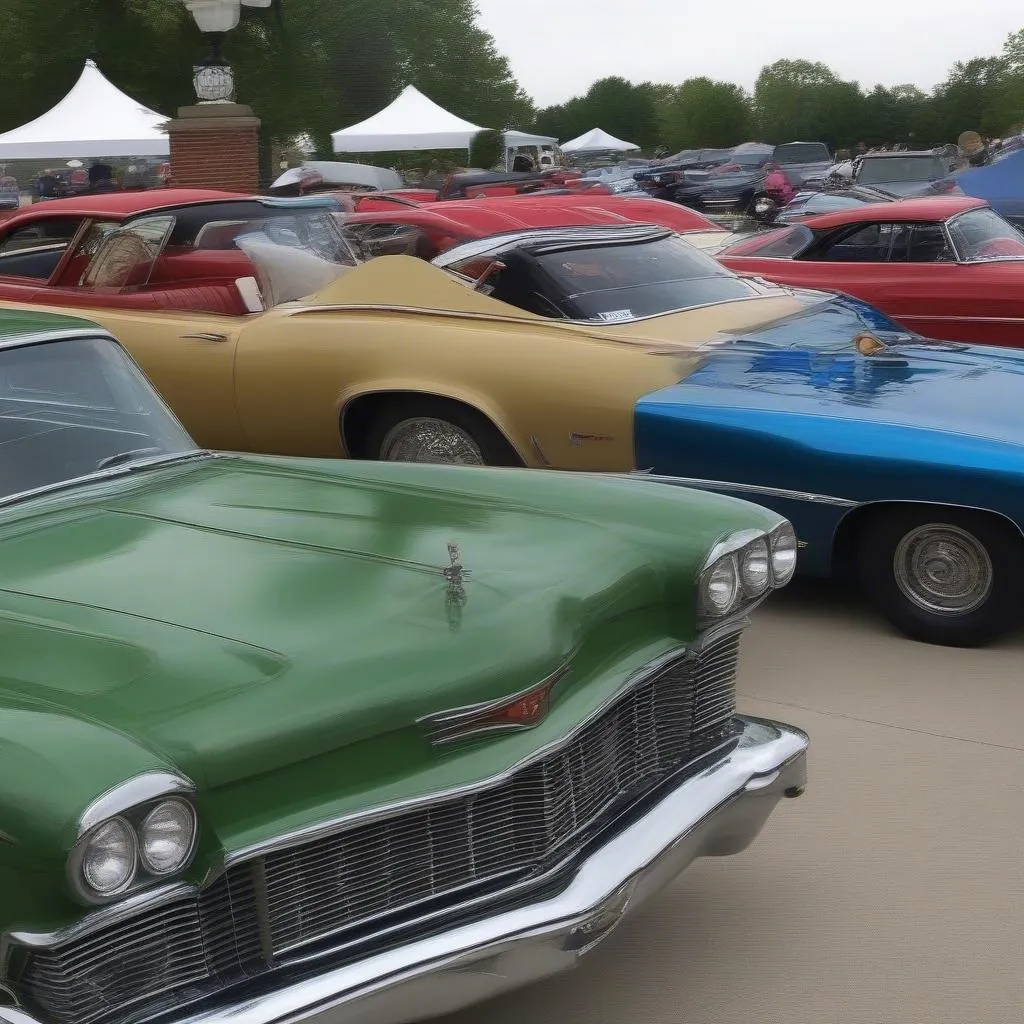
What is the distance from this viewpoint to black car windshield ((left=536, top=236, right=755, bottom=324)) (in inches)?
229

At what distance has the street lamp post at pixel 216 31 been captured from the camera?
1396cm

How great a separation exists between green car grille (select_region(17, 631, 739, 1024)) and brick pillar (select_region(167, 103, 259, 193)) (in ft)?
43.1

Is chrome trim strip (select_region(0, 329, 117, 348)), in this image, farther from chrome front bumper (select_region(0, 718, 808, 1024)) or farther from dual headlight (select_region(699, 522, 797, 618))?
chrome front bumper (select_region(0, 718, 808, 1024))

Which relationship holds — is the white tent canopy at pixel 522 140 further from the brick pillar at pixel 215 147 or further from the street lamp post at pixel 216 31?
the brick pillar at pixel 215 147

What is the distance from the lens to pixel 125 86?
40812 mm

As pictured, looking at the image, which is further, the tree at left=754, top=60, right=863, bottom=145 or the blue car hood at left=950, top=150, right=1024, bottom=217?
the tree at left=754, top=60, right=863, bottom=145

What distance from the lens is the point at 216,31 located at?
14.3m

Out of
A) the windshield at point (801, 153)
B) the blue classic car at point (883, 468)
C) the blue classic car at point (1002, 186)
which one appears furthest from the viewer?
the windshield at point (801, 153)

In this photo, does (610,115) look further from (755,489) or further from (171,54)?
(755,489)

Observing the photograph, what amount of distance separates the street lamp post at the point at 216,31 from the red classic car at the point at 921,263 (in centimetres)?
677

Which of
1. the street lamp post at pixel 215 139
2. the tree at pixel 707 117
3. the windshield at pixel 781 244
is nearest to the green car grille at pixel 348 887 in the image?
the windshield at pixel 781 244

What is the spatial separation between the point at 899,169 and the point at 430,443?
66.4 feet

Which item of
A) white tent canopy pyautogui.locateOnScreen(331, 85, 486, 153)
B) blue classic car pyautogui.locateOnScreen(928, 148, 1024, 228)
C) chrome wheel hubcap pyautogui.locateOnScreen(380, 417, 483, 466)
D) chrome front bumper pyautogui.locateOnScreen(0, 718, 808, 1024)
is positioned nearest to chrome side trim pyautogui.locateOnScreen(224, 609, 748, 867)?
chrome front bumper pyautogui.locateOnScreen(0, 718, 808, 1024)

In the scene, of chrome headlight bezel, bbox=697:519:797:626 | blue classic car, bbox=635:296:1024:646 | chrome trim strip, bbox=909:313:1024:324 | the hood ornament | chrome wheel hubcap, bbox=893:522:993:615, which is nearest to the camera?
the hood ornament
